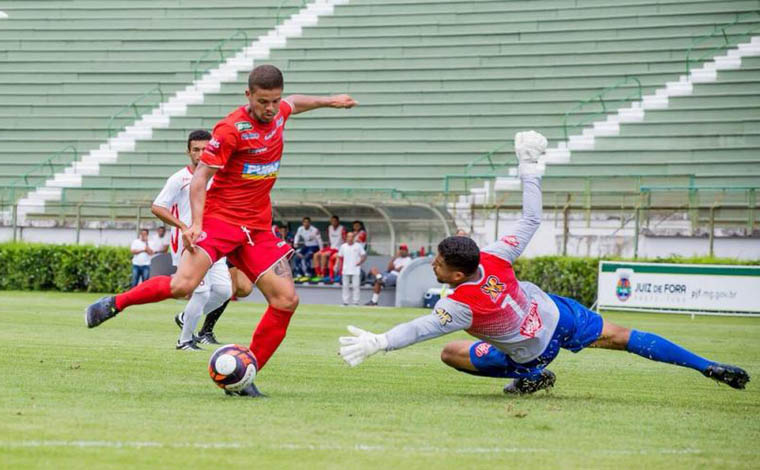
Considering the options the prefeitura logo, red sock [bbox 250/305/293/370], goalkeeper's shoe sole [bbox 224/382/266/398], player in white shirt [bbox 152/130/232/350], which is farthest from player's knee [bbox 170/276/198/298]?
the prefeitura logo

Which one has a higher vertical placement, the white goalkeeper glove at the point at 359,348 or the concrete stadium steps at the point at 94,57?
the concrete stadium steps at the point at 94,57

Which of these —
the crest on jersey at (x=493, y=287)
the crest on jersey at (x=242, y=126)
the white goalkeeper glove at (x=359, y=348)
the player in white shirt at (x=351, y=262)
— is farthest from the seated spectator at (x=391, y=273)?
the white goalkeeper glove at (x=359, y=348)

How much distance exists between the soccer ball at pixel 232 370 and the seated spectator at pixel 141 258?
71.4 ft

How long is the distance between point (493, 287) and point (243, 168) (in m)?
2.13

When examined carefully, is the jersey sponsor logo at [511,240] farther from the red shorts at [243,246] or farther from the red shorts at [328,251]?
the red shorts at [328,251]

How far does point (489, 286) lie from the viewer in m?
7.70

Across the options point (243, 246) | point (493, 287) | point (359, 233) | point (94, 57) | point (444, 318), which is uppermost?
point (94, 57)

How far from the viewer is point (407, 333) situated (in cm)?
743

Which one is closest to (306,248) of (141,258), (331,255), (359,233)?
(331,255)

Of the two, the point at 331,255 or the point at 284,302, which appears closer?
the point at 284,302

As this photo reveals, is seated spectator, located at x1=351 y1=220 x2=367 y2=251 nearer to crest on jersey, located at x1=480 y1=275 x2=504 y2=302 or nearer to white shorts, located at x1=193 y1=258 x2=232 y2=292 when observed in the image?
white shorts, located at x1=193 y1=258 x2=232 y2=292

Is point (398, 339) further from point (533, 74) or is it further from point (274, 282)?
point (533, 74)

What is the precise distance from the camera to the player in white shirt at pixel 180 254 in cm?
1118

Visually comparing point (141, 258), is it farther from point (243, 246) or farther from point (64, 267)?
point (243, 246)
